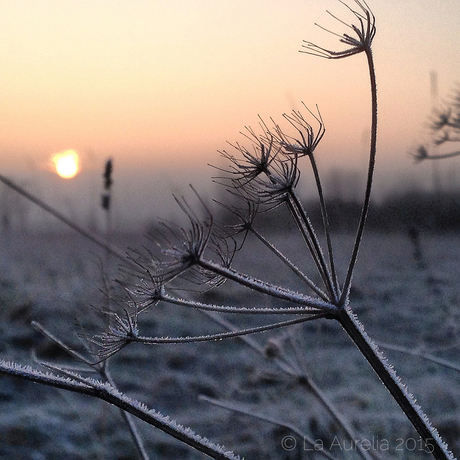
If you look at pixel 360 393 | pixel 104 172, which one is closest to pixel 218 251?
pixel 104 172

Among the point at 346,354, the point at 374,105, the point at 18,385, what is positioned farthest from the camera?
the point at 346,354

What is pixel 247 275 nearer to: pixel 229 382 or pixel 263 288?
pixel 263 288

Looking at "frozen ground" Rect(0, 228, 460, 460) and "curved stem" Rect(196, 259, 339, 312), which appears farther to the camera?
"frozen ground" Rect(0, 228, 460, 460)

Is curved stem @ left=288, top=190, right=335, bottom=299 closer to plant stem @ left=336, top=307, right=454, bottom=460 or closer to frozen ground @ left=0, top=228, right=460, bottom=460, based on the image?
plant stem @ left=336, top=307, right=454, bottom=460

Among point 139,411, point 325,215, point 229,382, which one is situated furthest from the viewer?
point 229,382

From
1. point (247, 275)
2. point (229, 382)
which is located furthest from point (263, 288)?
point (229, 382)

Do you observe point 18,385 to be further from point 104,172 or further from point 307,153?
point 307,153

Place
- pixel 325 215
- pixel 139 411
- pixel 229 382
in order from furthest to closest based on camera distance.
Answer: pixel 229 382 → pixel 325 215 → pixel 139 411

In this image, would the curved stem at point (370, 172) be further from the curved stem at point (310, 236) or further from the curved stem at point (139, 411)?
the curved stem at point (139, 411)

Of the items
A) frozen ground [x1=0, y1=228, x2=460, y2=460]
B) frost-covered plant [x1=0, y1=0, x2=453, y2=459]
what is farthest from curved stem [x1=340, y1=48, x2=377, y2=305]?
frozen ground [x1=0, y1=228, x2=460, y2=460]
